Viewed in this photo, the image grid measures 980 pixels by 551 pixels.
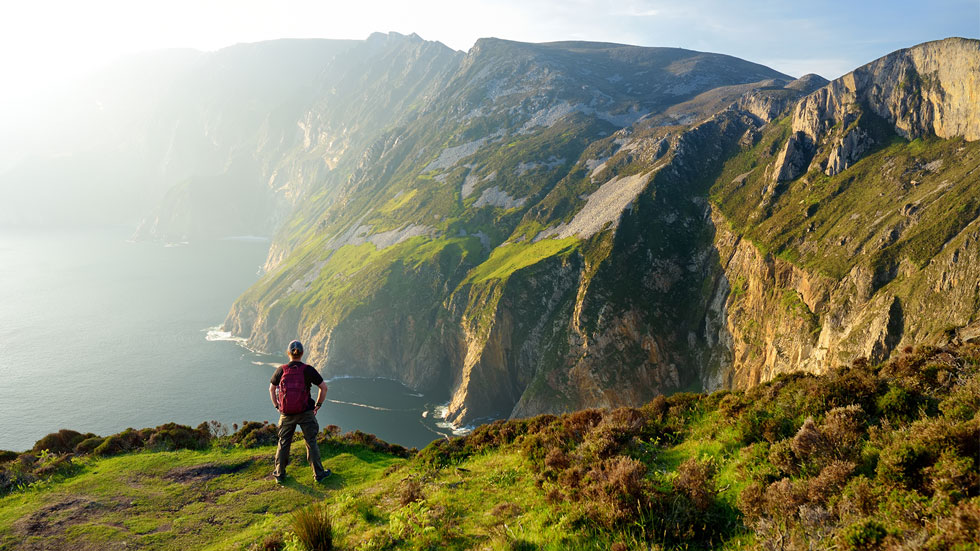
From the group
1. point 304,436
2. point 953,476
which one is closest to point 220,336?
point 304,436

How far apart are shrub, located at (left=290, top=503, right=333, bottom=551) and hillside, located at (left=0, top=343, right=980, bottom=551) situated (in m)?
0.54

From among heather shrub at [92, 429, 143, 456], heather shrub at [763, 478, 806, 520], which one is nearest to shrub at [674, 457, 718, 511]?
heather shrub at [763, 478, 806, 520]

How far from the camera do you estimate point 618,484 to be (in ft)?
26.5

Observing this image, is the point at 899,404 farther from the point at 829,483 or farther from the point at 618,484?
the point at 618,484

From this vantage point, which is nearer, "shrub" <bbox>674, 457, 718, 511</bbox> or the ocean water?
"shrub" <bbox>674, 457, 718, 511</bbox>

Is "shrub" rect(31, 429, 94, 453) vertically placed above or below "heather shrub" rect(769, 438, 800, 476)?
below

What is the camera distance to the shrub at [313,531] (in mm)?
8609

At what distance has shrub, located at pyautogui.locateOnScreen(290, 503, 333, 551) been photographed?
28.2 feet

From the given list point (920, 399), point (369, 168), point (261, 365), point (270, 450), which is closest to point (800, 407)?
point (920, 399)

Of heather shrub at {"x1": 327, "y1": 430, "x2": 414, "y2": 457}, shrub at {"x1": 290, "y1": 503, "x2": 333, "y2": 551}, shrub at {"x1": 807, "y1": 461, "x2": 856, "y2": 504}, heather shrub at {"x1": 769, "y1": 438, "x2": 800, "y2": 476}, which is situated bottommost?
heather shrub at {"x1": 327, "y1": 430, "x2": 414, "y2": 457}

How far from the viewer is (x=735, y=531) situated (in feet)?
23.0

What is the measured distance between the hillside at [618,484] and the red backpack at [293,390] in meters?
2.53

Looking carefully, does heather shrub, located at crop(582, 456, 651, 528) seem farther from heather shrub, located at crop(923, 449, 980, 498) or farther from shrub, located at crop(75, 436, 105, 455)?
Answer: shrub, located at crop(75, 436, 105, 455)

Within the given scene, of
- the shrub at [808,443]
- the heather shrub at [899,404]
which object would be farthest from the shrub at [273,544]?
the heather shrub at [899,404]
